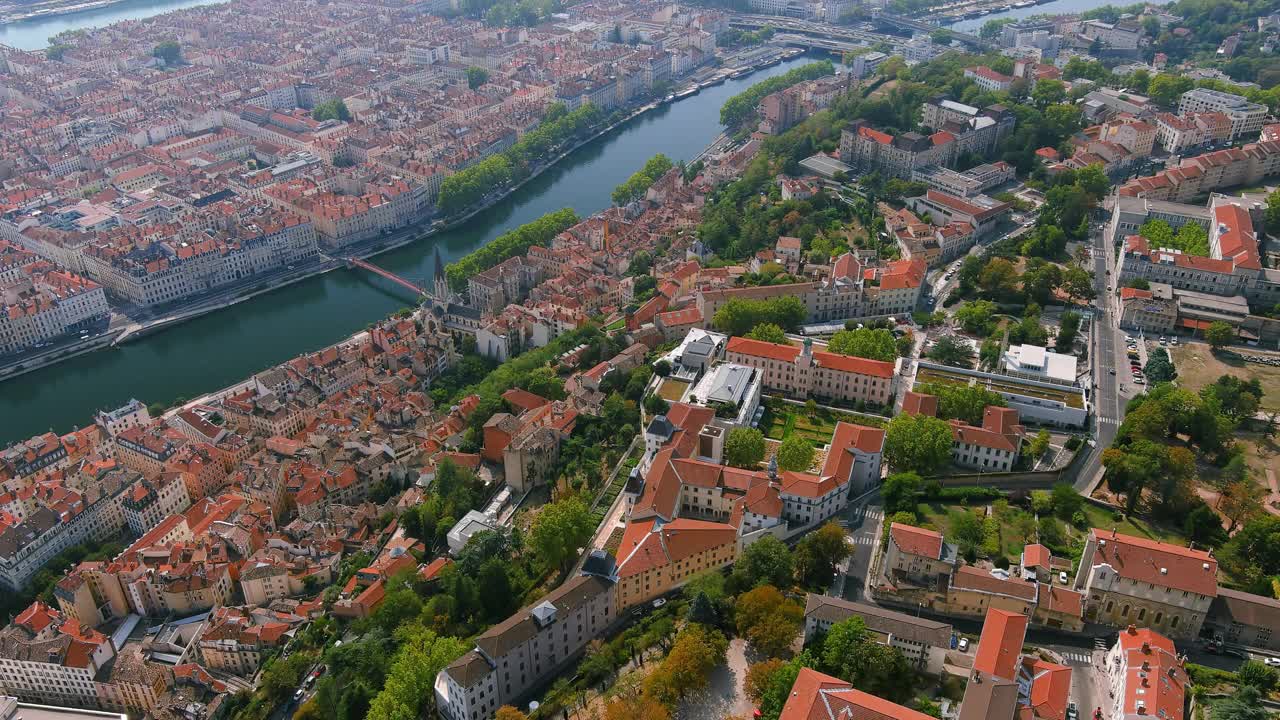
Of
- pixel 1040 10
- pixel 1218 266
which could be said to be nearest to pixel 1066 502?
pixel 1218 266

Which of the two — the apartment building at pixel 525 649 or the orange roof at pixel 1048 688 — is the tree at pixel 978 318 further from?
the apartment building at pixel 525 649

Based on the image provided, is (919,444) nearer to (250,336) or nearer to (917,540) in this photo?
(917,540)

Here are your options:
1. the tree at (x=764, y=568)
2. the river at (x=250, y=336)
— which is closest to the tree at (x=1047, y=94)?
the river at (x=250, y=336)

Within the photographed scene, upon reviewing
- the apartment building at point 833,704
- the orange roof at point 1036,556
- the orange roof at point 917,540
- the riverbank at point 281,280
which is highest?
the apartment building at point 833,704

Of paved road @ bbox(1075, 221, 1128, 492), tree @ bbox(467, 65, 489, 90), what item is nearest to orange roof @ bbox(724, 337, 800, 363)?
paved road @ bbox(1075, 221, 1128, 492)

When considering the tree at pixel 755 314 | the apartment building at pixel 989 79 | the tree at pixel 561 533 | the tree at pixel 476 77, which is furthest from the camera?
the tree at pixel 476 77

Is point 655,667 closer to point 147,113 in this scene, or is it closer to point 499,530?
point 499,530

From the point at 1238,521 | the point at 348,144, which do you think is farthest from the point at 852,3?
the point at 1238,521
